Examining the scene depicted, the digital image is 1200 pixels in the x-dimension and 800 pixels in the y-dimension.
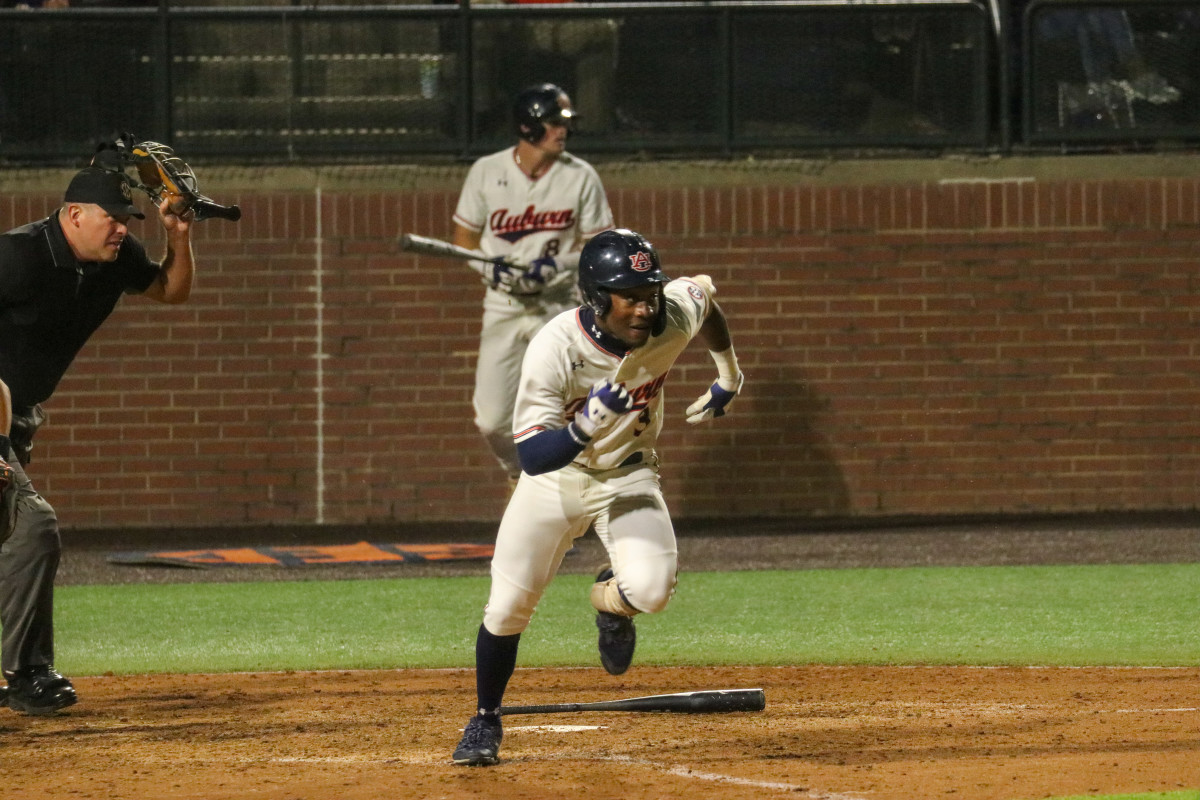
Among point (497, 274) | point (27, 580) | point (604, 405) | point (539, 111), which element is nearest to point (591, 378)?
point (604, 405)

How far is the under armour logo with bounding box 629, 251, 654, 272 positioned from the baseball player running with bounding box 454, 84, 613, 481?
458cm

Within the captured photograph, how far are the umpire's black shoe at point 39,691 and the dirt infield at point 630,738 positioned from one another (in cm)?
7

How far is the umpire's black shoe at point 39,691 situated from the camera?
6664 mm

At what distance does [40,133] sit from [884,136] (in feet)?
20.0

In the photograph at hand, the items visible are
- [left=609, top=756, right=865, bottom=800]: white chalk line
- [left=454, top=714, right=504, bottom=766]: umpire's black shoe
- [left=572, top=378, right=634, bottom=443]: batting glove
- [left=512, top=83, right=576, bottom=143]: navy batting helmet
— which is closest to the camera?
[left=609, top=756, right=865, bottom=800]: white chalk line

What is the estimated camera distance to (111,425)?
40.1 feet

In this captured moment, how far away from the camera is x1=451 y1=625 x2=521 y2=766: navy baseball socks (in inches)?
224

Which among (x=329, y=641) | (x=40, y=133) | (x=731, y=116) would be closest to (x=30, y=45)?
(x=40, y=133)

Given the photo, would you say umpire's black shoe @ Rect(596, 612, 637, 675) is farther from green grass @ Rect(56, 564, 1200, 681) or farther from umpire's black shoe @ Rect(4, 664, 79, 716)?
umpire's black shoe @ Rect(4, 664, 79, 716)

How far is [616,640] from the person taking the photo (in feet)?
21.6

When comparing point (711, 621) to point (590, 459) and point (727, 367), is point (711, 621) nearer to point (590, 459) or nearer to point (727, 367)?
point (727, 367)

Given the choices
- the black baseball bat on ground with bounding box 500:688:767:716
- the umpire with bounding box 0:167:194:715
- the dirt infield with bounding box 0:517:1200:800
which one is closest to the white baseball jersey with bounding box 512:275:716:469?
the black baseball bat on ground with bounding box 500:688:767:716

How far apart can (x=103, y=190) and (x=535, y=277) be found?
12.9 ft

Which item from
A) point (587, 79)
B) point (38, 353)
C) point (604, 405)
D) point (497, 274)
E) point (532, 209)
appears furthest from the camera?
point (587, 79)
